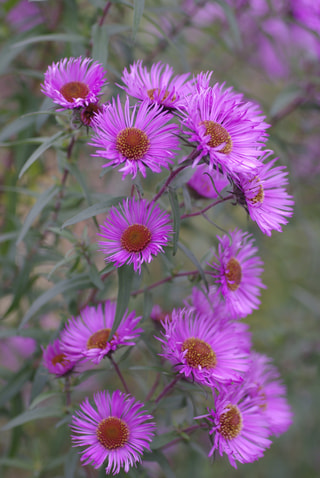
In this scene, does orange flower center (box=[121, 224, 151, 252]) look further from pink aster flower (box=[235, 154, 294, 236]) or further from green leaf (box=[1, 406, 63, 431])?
green leaf (box=[1, 406, 63, 431])

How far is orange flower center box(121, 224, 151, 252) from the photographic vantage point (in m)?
0.57

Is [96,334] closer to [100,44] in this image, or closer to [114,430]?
[114,430]

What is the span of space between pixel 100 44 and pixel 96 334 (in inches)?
17.0

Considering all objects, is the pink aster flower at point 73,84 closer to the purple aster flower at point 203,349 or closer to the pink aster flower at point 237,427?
the purple aster flower at point 203,349

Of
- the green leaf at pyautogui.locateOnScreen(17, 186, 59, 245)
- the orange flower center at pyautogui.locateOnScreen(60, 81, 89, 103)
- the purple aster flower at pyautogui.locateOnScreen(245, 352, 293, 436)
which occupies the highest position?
the orange flower center at pyautogui.locateOnScreen(60, 81, 89, 103)

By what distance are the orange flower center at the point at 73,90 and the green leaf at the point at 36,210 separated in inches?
7.3

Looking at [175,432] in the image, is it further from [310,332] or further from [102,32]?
[310,332]

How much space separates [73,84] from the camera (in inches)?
22.9

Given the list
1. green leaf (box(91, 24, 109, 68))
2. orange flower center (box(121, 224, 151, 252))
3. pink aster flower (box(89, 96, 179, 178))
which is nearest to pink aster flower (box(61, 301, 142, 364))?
orange flower center (box(121, 224, 151, 252))

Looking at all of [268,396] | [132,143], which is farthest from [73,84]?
[268,396]

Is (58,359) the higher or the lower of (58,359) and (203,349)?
the lower

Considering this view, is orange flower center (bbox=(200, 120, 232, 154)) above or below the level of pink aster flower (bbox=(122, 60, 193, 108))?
below

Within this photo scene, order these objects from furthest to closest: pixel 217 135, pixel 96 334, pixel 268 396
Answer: pixel 268 396, pixel 96 334, pixel 217 135

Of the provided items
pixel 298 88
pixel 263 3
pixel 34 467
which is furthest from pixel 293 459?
pixel 263 3
